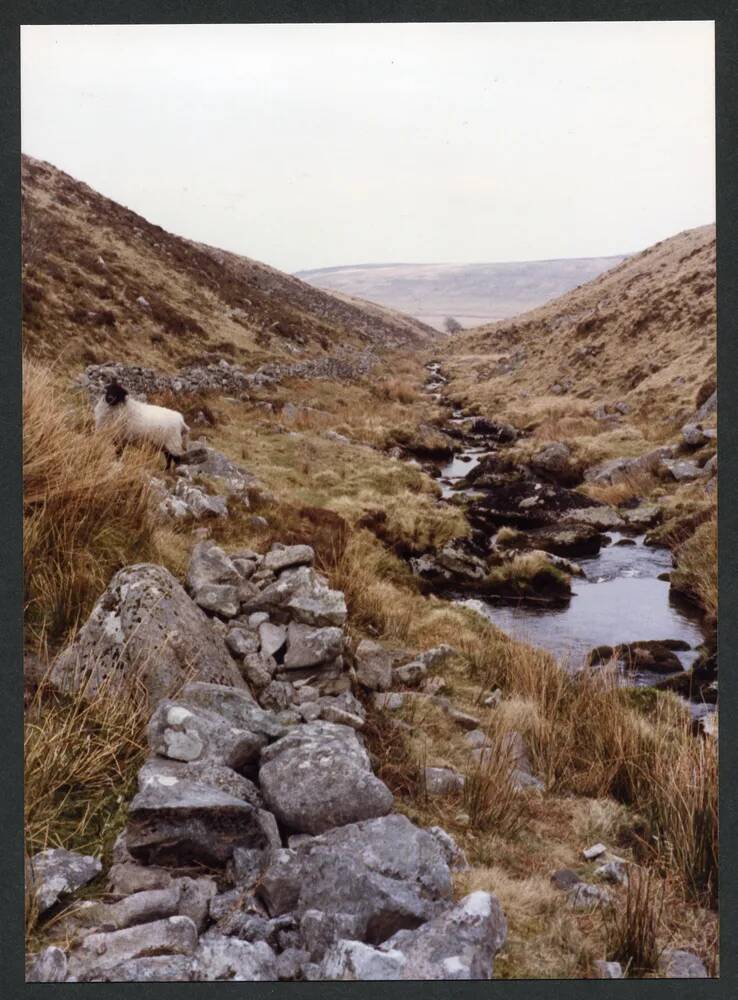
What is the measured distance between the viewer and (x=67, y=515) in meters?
3.94

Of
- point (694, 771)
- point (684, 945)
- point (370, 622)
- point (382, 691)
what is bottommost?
point (684, 945)

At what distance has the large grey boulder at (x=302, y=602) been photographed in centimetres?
408

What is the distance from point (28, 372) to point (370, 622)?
2.89 metres

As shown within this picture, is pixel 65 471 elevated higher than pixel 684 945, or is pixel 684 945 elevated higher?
pixel 65 471

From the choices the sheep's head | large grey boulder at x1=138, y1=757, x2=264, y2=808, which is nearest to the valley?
large grey boulder at x1=138, y1=757, x2=264, y2=808

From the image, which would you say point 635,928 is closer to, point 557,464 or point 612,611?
point 612,611

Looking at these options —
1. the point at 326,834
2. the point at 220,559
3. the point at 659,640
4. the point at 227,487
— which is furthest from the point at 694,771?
the point at 227,487

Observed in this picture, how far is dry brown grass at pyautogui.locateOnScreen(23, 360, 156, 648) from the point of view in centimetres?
365

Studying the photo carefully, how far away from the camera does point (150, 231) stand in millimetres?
5805

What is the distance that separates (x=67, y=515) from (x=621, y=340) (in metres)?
5.94

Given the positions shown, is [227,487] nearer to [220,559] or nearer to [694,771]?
[220,559]

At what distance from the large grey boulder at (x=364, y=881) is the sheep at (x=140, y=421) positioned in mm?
3371

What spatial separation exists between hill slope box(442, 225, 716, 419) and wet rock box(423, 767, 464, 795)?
3.24 metres

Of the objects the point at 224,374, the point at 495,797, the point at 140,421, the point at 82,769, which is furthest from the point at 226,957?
the point at 224,374
